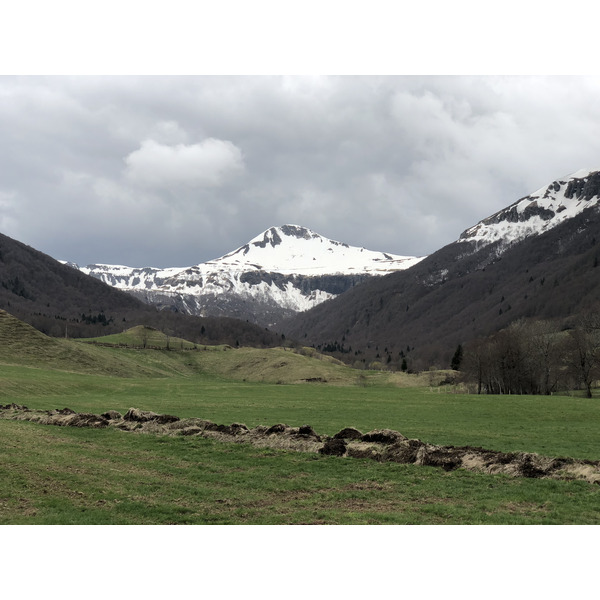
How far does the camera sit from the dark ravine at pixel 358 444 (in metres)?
23.0

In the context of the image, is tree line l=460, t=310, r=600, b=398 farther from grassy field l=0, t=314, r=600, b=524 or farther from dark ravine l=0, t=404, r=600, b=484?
dark ravine l=0, t=404, r=600, b=484

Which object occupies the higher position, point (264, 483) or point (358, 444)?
point (358, 444)

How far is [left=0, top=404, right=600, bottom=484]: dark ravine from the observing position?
23.0 m

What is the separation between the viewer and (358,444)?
92.2ft

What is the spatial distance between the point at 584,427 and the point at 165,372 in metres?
116

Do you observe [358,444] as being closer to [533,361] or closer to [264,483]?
[264,483]

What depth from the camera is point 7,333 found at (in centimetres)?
11100

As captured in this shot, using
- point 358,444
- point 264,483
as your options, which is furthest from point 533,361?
point 264,483

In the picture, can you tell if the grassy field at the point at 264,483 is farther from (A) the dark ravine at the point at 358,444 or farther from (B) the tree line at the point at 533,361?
(B) the tree line at the point at 533,361

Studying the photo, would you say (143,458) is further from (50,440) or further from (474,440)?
(474,440)

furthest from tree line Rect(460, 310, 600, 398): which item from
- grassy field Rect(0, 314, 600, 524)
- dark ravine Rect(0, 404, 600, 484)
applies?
dark ravine Rect(0, 404, 600, 484)

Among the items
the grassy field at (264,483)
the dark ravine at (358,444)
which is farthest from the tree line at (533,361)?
the dark ravine at (358,444)
